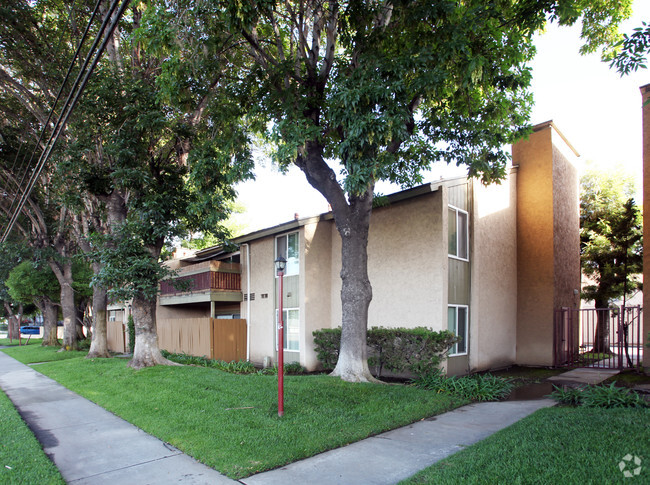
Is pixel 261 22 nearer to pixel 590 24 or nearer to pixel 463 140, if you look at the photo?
pixel 463 140

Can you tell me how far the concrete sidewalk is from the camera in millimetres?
5418

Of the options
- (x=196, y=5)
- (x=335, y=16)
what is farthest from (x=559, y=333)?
(x=196, y=5)

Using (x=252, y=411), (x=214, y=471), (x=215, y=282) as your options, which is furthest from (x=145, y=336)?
(x=214, y=471)

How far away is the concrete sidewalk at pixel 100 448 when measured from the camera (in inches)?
213

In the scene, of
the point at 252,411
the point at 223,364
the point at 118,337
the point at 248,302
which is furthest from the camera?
the point at 118,337

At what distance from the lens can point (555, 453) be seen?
212 inches

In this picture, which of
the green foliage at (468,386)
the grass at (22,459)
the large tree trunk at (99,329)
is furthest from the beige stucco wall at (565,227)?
the large tree trunk at (99,329)

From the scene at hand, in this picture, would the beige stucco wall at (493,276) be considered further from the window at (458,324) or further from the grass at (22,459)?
the grass at (22,459)

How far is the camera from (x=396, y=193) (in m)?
13.2

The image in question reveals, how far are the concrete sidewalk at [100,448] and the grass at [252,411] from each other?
0.21 m

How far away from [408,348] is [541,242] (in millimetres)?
7604

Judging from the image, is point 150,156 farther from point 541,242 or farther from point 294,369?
point 541,242

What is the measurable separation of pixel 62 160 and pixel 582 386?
16.0 m

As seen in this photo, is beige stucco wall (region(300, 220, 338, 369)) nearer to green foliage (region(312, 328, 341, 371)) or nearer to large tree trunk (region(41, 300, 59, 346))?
green foliage (region(312, 328, 341, 371))
